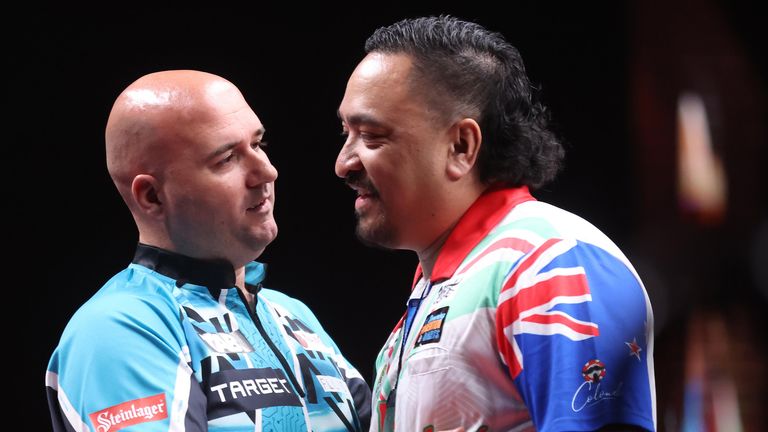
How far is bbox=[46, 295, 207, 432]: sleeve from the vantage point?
5.57 ft

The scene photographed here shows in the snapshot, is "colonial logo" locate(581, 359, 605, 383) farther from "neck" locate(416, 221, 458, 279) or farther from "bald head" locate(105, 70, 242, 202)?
"bald head" locate(105, 70, 242, 202)

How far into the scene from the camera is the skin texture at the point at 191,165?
1936mm

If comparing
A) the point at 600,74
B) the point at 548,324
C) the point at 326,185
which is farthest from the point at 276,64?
the point at 548,324

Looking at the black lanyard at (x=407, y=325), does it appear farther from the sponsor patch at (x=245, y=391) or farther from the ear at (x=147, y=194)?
the ear at (x=147, y=194)

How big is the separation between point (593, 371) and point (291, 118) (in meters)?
2.25

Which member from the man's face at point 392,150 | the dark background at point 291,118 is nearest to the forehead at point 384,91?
the man's face at point 392,150

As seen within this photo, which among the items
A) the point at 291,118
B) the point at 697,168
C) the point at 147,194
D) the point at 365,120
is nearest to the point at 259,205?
the point at 147,194

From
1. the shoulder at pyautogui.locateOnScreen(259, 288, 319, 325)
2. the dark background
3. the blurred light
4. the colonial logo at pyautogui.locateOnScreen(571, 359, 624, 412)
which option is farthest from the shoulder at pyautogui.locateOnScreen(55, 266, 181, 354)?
the blurred light

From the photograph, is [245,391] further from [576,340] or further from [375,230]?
[576,340]

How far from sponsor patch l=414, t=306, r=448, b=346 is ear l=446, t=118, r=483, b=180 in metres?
0.29

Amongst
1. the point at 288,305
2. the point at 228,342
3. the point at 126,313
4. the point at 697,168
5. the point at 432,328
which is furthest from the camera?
the point at 697,168

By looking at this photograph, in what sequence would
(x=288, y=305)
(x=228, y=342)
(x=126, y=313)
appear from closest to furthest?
(x=126, y=313) → (x=228, y=342) → (x=288, y=305)

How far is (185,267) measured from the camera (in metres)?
1.97

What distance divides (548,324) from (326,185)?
7.20 ft
